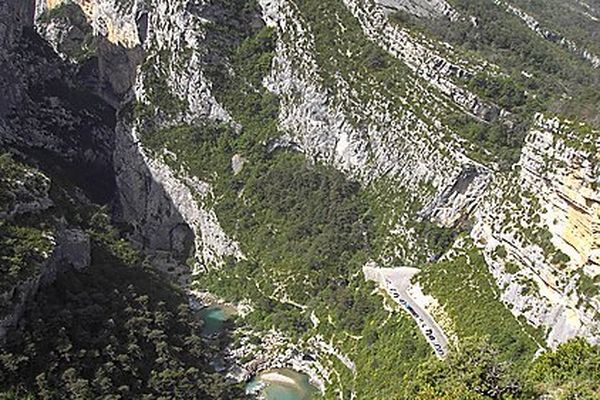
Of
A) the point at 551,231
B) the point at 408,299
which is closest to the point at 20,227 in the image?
the point at 408,299

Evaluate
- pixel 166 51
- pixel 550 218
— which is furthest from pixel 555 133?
pixel 166 51

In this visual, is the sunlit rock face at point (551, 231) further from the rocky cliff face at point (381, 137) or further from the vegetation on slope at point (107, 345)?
the vegetation on slope at point (107, 345)

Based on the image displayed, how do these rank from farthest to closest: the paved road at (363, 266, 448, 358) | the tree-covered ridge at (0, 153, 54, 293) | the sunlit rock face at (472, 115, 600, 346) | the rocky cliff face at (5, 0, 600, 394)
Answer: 1. the paved road at (363, 266, 448, 358)
2. the rocky cliff face at (5, 0, 600, 394)
3. the tree-covered ridge at (0, 153, 54, 293)
4. the sunlit rock face at (472, 115, 600, 346)

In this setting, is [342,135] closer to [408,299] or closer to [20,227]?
[408,299]

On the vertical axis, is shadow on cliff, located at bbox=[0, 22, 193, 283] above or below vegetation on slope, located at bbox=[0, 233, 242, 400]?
above

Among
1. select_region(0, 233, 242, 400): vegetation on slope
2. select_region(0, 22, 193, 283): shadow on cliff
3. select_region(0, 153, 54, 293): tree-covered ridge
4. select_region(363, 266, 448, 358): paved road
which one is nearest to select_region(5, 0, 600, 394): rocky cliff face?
select_region(0, 22, 193, 283): shadow on cliff

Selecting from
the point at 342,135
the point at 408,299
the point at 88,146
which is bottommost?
the point at 88,146

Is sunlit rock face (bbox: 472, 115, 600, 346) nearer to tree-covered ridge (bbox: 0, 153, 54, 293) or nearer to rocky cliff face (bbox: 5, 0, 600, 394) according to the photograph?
rocky cliff face (bbox: 5, 0, 600, 394)

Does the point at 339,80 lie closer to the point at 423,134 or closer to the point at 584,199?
the point at 423,134

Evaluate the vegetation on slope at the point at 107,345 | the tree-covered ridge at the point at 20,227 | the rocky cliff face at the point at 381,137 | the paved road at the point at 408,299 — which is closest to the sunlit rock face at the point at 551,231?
the rocky cliff face at the point at 381,137
